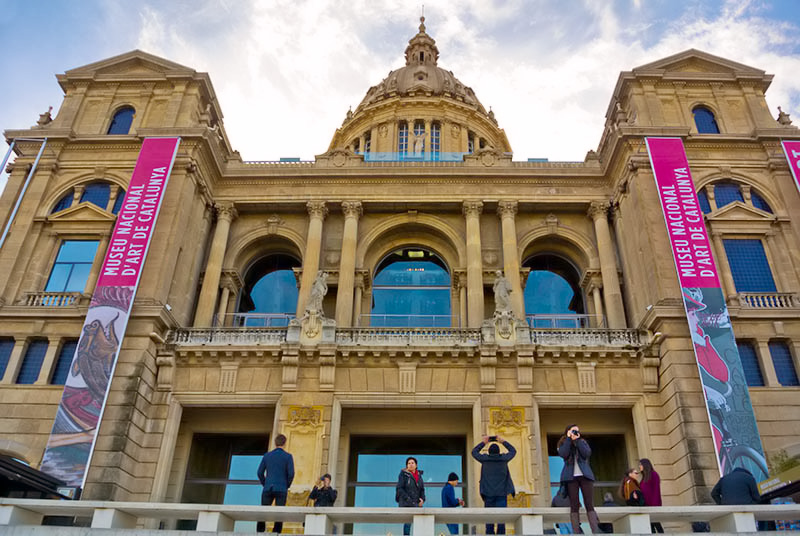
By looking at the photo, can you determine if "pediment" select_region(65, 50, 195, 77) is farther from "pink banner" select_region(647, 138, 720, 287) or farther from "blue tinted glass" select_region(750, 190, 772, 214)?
"blue tinted glass" select_region(750, 190, 772, 214)

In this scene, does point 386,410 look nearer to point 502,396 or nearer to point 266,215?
point 502,396

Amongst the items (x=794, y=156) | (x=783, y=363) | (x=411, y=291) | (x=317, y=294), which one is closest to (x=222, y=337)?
(x=317, y=294)

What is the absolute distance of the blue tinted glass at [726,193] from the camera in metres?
25.2

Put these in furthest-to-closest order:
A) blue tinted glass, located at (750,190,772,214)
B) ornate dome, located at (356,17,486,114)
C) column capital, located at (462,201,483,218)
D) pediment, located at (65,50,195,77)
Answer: ornate dome, located at (356,17,486,114), pediment, located at (65,50,195,77), column capital, located at (462,201,483,218), blue tinted glass, located at (750,190,772,214)

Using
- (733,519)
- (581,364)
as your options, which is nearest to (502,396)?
(581,364)

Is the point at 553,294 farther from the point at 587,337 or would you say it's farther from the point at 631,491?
the point at 631,491

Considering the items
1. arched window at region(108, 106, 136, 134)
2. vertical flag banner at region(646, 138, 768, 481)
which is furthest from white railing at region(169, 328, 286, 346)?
vertical flag banner at region(646, 138, 768, 481)

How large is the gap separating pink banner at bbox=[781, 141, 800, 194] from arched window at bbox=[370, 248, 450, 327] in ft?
48.4

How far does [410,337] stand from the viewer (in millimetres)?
22609

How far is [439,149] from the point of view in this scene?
47.0 m

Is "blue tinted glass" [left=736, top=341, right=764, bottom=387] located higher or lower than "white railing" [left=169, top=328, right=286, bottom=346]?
lower

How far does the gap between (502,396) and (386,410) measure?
182 inches

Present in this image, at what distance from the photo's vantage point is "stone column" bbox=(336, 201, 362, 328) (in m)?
25.2

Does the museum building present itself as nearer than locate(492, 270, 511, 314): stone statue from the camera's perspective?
Yes
